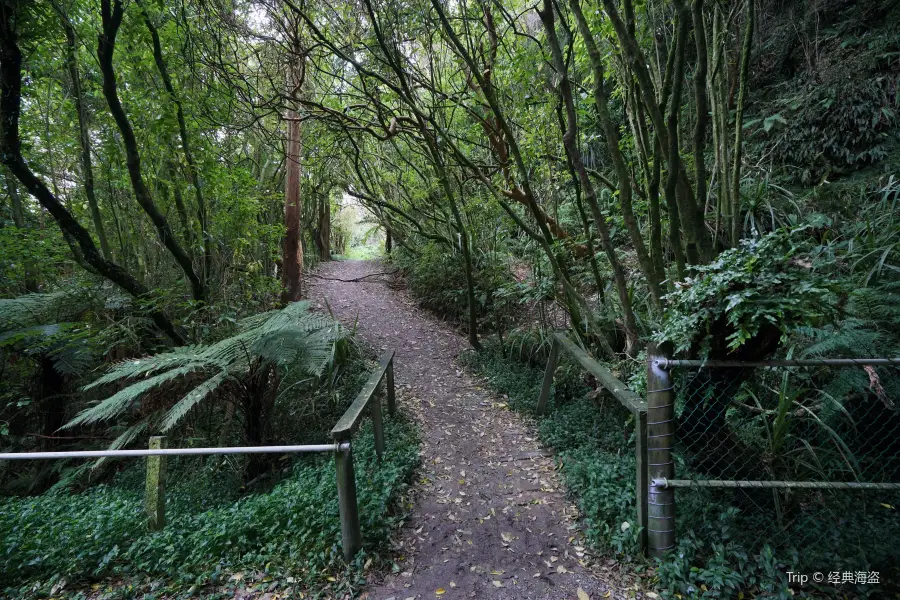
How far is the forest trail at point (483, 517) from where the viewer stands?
2.33m

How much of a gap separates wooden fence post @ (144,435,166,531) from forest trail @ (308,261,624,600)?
180 cm

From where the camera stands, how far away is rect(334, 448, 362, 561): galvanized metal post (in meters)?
2.38

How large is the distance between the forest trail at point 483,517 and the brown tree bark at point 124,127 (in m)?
3.16

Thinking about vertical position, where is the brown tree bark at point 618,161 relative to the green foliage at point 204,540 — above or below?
above

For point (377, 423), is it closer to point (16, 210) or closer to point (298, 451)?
point (298, 451)

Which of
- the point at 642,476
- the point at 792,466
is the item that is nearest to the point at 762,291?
the point at 642,476

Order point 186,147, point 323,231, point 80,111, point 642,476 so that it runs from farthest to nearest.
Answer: point 323,231
point 186,147
point 80,111
point 642,476

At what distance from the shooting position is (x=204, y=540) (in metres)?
2.60

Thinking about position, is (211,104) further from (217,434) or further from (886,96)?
(886,96)

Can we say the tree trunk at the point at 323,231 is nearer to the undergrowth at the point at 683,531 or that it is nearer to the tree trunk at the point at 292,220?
the tree trunk at the point at 292,220

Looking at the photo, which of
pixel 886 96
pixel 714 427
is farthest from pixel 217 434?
pixel 886 96

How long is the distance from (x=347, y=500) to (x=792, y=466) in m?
2.89

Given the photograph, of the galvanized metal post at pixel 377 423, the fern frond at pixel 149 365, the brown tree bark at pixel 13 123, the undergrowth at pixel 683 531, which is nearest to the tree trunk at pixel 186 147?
the brown tree bark at pixel 13 123

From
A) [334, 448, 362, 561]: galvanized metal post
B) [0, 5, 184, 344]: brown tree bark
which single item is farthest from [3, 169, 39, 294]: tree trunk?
[334, 448, 362, 561]: galvanized metal post
